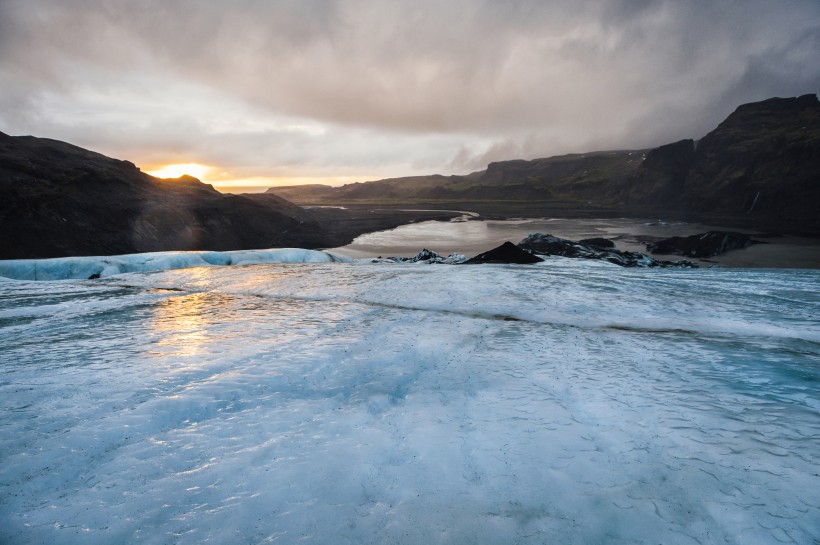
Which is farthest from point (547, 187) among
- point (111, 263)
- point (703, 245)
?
point (111, 263)

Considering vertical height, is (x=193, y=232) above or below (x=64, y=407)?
above

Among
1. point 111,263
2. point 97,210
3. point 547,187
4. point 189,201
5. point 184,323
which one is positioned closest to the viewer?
point 184,323

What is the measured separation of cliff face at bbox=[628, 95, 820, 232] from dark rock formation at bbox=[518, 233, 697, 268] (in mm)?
35124

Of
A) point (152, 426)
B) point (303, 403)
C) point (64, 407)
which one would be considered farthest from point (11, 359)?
point (303, 403)

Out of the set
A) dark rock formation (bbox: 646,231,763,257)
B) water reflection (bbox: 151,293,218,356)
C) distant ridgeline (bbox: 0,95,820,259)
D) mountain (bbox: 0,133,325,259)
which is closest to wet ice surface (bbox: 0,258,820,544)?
water reflection (bbox: 151,293,218,356)

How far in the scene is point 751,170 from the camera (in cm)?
7362

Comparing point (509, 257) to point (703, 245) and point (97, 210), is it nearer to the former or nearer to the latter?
point (703, 245)

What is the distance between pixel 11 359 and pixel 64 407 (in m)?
2.39

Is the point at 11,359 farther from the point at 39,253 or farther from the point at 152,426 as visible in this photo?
the point at 39,253

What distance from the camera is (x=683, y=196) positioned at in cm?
8844

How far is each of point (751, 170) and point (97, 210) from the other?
95.7m

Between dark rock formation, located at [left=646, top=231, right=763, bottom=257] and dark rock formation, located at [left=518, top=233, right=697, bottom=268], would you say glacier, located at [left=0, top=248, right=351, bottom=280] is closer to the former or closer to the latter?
dark rock formation, located at [left=518, top=233, right=697, bottom=268]

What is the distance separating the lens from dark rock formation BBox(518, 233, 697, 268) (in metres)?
21.2

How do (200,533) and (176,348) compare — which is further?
(176,348)
